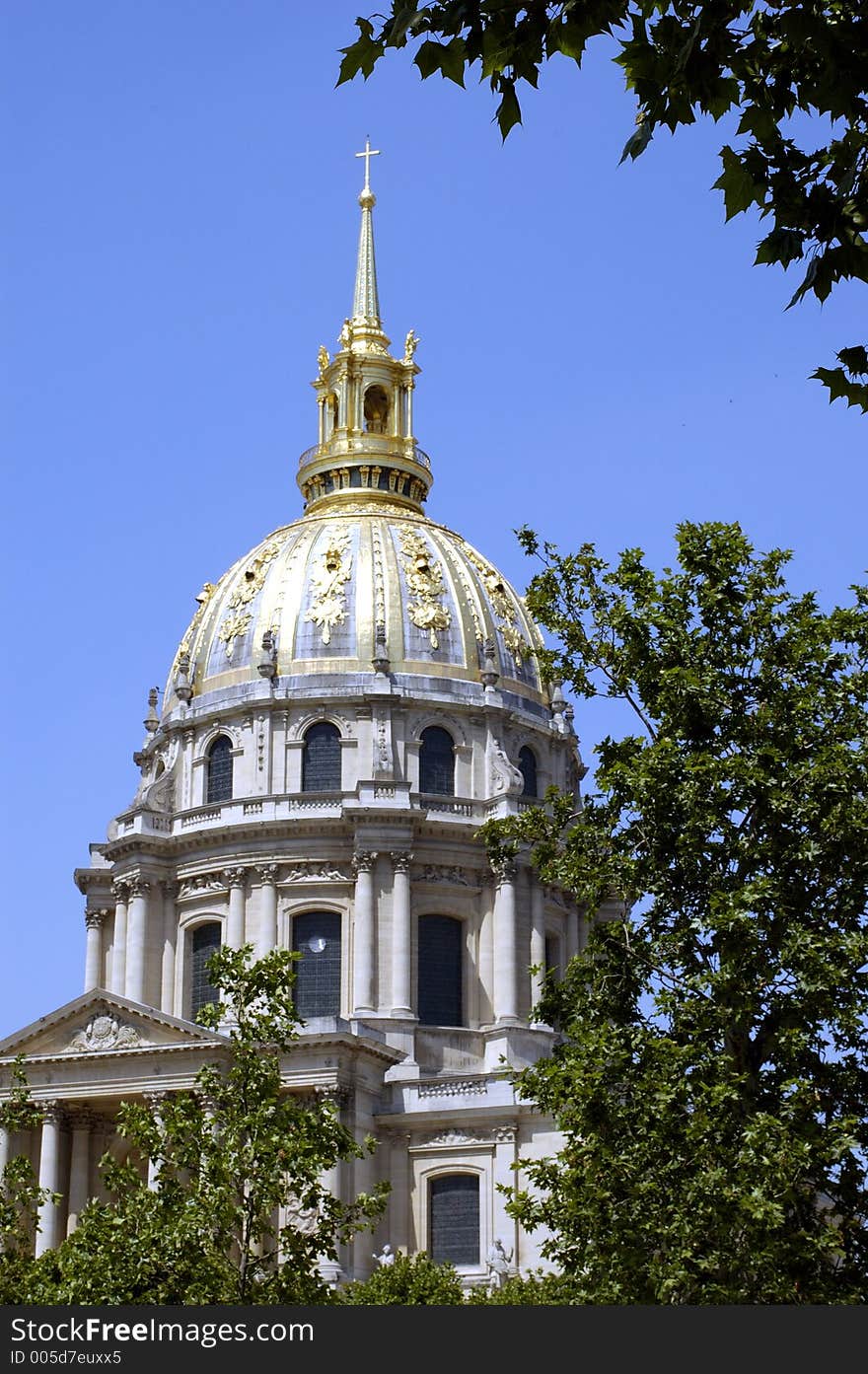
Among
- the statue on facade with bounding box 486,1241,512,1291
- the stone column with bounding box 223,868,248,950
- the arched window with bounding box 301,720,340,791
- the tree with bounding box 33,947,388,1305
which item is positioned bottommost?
the tree with bounding box 33,947,388,1305

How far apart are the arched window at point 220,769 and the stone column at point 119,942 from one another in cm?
501

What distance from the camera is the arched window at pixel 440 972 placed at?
80.6m

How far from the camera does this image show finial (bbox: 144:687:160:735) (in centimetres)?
9125

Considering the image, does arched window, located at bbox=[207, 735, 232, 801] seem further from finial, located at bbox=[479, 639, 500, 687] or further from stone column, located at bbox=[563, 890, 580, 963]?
stone column, located at bbox=[563, 890, 580, 963]

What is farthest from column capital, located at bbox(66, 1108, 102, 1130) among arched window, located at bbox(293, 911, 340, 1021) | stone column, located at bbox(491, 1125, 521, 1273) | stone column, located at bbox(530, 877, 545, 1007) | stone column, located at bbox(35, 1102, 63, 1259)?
stone column, located at bbox(530, 877, 545, 1007)

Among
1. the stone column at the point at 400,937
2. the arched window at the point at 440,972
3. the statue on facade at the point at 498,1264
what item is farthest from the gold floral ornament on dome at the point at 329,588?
the statue on facade at the point at 498,1264

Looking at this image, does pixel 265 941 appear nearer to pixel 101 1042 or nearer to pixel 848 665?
pixel 101 1042

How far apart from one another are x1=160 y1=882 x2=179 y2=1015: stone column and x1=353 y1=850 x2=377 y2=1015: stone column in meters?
7.92

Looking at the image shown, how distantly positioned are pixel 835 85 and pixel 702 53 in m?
1.03

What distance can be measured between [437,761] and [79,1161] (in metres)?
22.7

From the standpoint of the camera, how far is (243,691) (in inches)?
3396

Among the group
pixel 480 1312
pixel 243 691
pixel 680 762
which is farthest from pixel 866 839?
pixel 243 691

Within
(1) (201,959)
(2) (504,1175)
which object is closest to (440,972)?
(1) (201,959)

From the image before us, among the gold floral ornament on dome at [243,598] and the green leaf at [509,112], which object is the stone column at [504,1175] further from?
the green leaf at [509,112]
